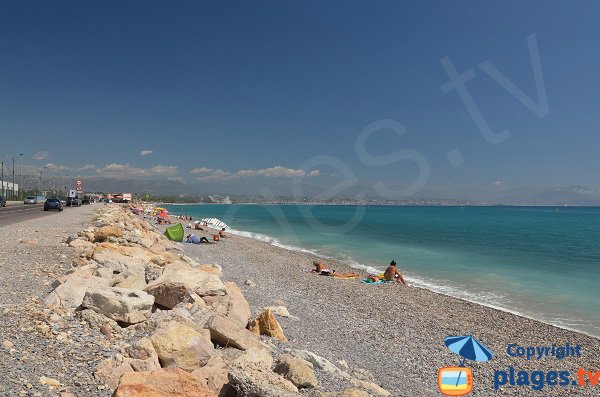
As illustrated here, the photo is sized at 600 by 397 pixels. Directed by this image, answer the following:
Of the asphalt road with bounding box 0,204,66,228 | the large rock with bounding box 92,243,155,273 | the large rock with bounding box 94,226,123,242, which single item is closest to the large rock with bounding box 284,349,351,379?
the large rock with bounding box 92,243,155,273

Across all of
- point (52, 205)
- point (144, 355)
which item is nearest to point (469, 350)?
point (144, 355)

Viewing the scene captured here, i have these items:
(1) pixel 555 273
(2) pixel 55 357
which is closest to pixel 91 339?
(2) pixel 55 357

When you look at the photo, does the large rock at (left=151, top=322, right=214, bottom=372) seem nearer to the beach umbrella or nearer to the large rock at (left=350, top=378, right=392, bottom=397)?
the large rock at (left=350, top=378, right=392, bottom=397)

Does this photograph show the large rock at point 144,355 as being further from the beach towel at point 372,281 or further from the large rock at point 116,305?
the beach towel at point 372,281

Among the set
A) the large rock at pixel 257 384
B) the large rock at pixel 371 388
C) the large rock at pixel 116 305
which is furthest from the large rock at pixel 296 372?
the large rock at pixel 116 305

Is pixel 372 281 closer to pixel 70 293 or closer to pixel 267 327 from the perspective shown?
pixel 267 327

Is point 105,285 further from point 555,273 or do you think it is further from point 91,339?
point 555,273

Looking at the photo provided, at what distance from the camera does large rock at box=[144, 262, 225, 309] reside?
7.08 m

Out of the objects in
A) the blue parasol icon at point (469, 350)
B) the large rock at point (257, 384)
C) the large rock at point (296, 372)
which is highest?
the large rock at point (257, 384)

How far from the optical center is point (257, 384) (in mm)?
3889

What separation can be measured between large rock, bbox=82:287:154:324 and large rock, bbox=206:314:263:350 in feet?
3.55

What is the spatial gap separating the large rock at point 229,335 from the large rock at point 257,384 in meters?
1.62

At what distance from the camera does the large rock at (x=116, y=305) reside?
5.70m

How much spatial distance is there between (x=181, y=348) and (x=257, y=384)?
140 cm
